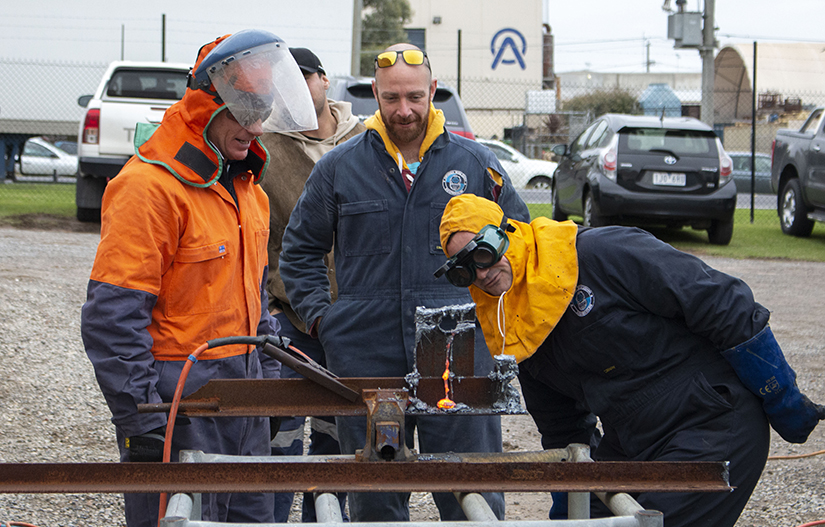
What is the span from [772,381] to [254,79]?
1675 mm

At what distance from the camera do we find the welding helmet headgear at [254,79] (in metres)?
2.33

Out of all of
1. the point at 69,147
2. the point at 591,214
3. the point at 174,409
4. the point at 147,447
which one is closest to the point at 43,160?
the point at 69,147

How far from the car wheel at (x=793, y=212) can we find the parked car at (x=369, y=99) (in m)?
5.66

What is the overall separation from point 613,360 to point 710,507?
467 mm

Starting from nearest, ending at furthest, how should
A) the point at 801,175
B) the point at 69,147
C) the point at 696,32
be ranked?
the point at 801,175, the point at 696,32, the point at 69,147

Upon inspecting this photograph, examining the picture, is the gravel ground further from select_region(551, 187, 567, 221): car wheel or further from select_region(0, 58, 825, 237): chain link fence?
select_region(0, 58, 825, 237): chain link fence

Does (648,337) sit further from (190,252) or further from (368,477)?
(190,252)

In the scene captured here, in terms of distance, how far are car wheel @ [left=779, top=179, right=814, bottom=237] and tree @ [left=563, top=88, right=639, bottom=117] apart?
26.1 meters

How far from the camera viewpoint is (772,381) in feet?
7.58

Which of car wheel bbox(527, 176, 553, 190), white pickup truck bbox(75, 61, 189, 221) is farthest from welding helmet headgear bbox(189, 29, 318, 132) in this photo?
car wheel bbox(527, 176, 553, 190)

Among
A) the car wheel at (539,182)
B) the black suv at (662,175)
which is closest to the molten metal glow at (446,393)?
the black suv at (662,175)

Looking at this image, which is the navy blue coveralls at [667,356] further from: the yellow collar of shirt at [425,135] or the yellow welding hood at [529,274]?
the yellow collar of shirt at [425,135]

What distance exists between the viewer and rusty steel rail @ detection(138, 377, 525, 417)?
2.16 meters

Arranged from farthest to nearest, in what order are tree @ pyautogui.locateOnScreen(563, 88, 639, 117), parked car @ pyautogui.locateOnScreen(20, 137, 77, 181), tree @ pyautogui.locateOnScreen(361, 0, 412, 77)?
tree @ pyautogui.locateOnScreen(563, 88, 639, 117), tree @ pyautogui.locateOnScreen(361, 0, 412, 77), parked car @ pyautogui.locateOnScreen(20, 137, 77, 181)
